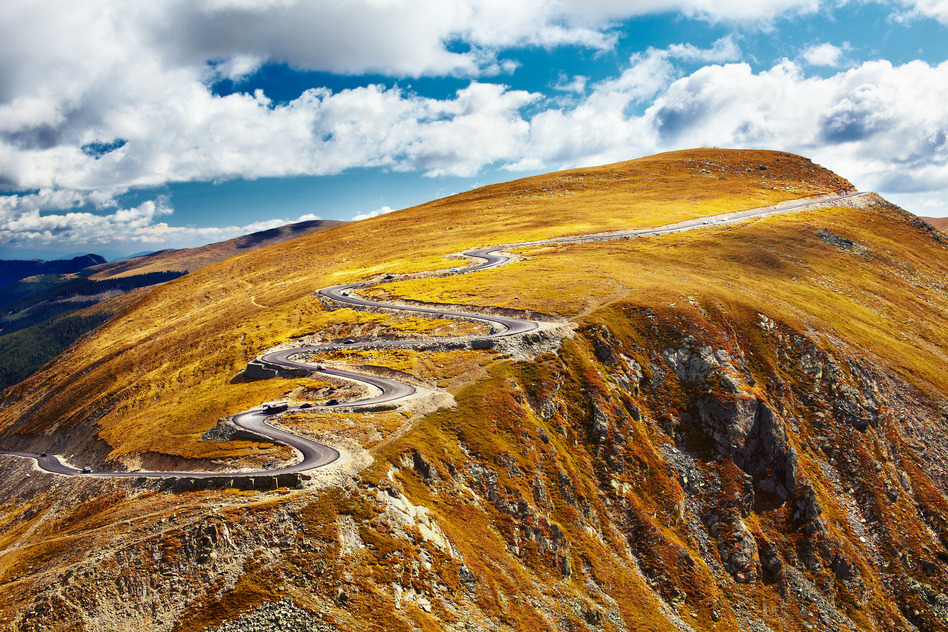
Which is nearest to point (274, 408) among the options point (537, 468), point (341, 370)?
point (341, 370)

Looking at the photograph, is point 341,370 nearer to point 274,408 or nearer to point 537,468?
point 274,408

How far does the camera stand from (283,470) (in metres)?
40.0

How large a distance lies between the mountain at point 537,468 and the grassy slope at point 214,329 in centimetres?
123

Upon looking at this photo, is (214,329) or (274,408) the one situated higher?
(214,329)

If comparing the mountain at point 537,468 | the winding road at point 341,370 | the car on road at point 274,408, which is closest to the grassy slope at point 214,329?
the mountain at point 537,468

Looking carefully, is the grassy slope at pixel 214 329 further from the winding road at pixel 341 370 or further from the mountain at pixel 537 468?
the winding road at pixel 341 370

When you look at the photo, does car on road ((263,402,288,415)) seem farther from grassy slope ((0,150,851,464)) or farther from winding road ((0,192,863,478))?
grassy slope ((0,150,851,464))

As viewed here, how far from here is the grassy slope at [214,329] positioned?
69.2m

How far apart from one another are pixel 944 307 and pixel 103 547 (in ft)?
555

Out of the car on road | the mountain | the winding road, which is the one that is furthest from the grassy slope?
the car on road

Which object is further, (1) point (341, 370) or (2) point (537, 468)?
(1) point (341, 370)

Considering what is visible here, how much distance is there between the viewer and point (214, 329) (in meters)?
116

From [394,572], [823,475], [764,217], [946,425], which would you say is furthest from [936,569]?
[764,217]

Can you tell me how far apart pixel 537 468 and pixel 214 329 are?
3777 inches
